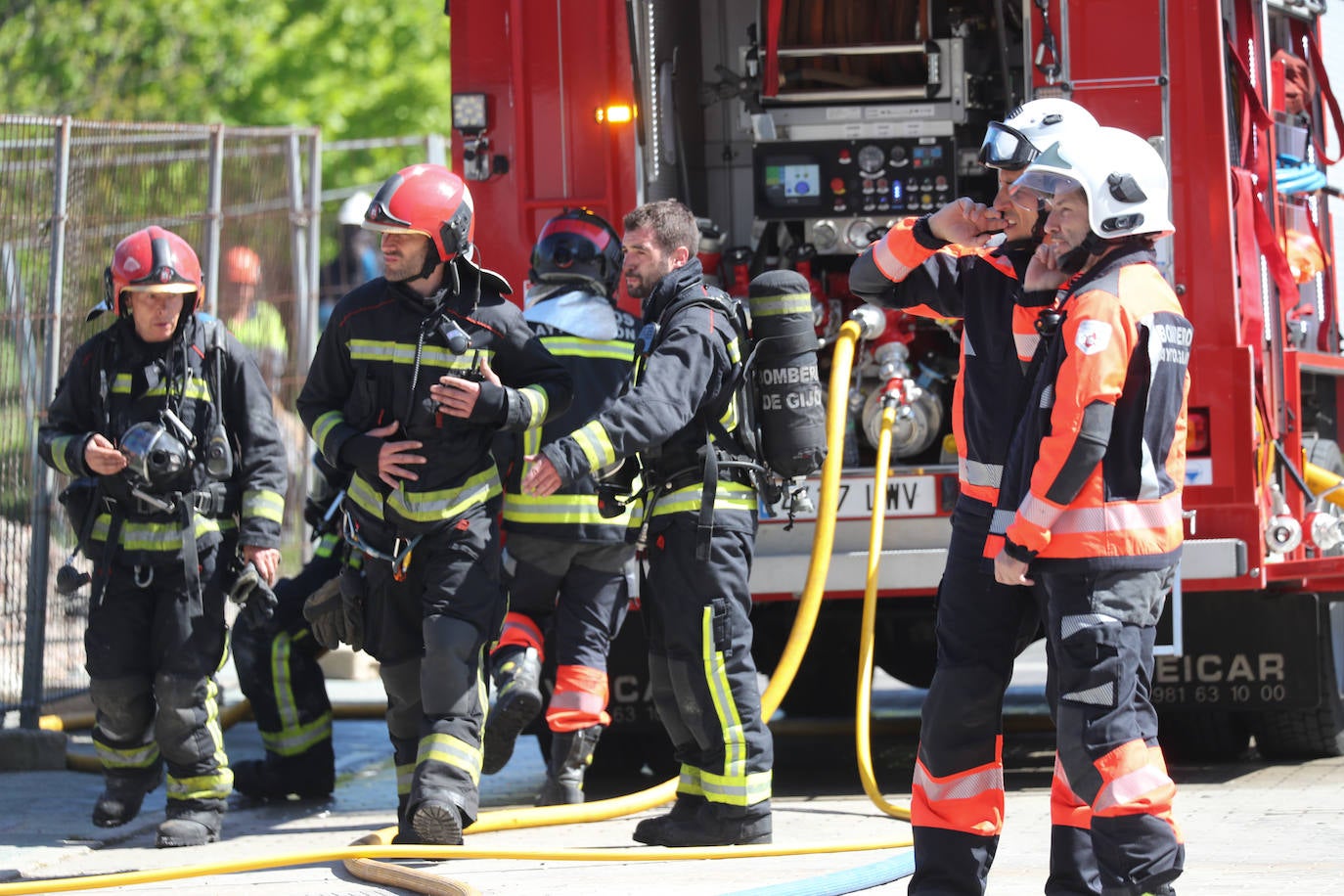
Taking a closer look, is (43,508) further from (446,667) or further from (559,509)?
(446,667)

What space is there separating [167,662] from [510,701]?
1.09 meters

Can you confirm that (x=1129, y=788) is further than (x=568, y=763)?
No

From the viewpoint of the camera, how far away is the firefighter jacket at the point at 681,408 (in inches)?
216

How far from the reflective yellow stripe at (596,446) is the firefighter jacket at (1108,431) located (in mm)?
1251

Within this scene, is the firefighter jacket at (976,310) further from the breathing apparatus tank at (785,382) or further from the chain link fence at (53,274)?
the chain link fence at (53,274)

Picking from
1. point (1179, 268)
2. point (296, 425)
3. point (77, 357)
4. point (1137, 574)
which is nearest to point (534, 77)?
point (77, 357)

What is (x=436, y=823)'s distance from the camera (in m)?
5.53

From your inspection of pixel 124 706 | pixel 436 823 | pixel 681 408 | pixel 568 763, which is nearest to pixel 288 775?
pixel 124 706

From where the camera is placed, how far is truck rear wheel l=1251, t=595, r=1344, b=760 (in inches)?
284

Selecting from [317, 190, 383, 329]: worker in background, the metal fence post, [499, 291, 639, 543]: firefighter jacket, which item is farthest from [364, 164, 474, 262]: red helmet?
[317, 190, 383, 329]: worker in background

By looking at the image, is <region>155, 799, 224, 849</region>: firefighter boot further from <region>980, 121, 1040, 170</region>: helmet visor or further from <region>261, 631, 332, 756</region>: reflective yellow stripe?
<region>980, 121, 1040, 170</region>: helmet visor

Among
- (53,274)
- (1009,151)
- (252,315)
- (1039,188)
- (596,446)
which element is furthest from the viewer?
(252,315)

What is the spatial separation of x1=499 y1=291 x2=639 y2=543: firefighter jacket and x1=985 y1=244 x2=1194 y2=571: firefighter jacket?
2.28 meters

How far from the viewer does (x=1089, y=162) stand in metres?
4.50
